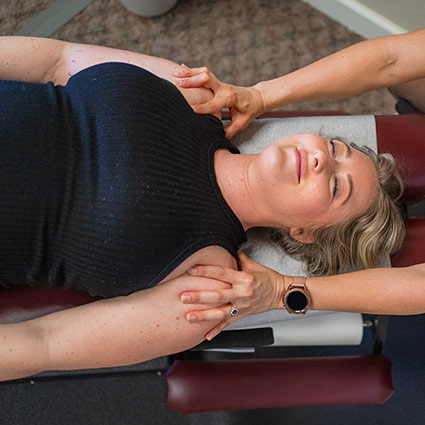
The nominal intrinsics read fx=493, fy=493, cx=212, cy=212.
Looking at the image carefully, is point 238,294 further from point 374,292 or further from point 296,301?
point 374,292

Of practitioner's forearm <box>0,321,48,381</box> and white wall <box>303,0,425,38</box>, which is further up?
white wall <box>303,0,425,38</box>

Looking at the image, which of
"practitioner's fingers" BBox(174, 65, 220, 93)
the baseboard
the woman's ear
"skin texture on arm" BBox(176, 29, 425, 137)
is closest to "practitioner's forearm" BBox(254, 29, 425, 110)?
"skin texture on arm" BBox(176, 29, 425, 137)

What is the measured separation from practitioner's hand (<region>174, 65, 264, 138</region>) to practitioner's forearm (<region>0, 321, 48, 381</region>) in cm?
73

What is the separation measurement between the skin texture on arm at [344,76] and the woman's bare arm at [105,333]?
560 millimetres

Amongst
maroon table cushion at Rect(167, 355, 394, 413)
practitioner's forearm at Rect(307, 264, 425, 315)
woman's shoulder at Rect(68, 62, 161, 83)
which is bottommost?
maroon table cushion at Rect(167, 355, 394, 413)

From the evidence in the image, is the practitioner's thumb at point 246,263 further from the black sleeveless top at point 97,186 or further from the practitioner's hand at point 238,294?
the black sleeveless top at point 97,186

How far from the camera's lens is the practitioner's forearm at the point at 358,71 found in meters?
1.48

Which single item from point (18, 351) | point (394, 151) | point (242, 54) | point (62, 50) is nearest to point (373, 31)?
point (242, 54)

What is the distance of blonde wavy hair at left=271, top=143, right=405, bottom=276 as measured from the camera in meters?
1.40

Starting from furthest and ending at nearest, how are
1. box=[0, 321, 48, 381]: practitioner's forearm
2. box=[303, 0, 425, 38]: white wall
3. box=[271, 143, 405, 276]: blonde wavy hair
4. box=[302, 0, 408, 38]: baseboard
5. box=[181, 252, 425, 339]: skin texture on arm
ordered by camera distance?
box=[302, 0, 408, 38]: baseboard < box=[303, 0, 425, 38]: white wall < box=[271, 143, 405, 276]: blonde wavy hair < box=[181, 252, 425, 339]: skin texture on arm < box=[0, 321, 48, 381]: practitioner's forearm

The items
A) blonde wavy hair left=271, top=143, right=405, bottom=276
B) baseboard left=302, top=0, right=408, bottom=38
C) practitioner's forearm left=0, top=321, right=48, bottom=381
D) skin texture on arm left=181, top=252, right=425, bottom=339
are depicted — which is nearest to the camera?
practitioner's forearm left=0, top=321, right=48, bottom=381

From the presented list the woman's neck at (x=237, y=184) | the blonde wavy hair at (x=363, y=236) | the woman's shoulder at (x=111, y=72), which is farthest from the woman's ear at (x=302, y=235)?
the woman's shoulder at (x=111, y=72)

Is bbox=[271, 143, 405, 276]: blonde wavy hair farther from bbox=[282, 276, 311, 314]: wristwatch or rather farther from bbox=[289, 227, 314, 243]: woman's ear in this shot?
bbox=[282, 276, 311, 314]: wristwatch

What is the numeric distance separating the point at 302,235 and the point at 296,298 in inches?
8.0
